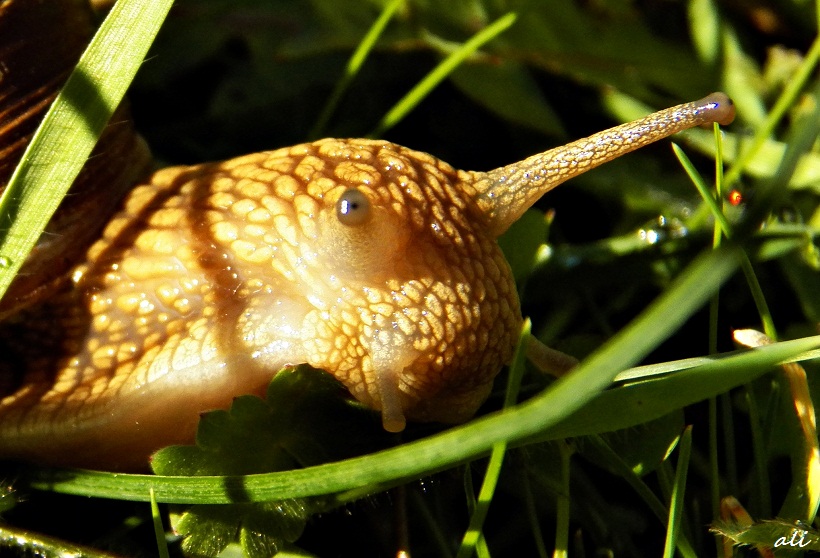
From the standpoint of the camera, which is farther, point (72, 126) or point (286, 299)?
point (286, 299)

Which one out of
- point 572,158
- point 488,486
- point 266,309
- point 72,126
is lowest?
point 488,486

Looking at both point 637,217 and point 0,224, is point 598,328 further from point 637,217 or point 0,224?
point 0,224

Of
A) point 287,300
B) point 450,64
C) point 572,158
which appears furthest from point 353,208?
point 450,64

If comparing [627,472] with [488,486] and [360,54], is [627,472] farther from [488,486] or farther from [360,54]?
[360,54]

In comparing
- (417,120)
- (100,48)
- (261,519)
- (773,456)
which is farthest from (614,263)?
(100,48)

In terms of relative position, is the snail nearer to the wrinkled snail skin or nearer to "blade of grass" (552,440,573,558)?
the wrinkled snail skin

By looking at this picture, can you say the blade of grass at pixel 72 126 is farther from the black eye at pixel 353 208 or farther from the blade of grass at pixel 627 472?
the blade of grass at pixel 627 472

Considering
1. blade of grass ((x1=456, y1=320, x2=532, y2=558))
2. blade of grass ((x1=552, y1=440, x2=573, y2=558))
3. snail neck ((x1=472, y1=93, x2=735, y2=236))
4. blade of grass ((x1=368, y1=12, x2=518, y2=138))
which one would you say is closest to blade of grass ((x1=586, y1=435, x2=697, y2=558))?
blade of grass ((x1=552, y1=440, x2=573, y2=558))
